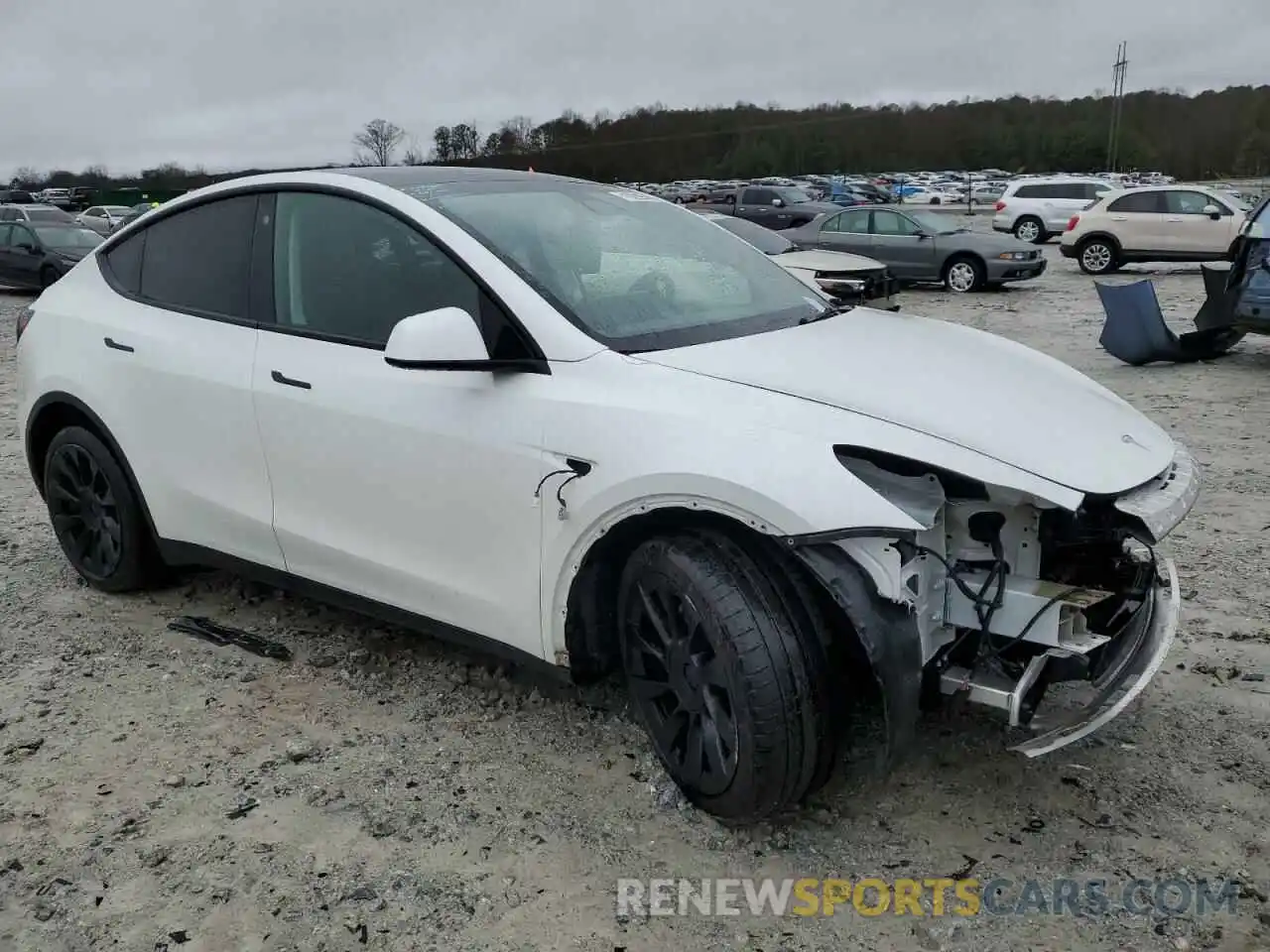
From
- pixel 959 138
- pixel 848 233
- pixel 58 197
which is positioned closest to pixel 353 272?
pixel 848 233

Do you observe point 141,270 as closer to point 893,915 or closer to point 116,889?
point 116,889

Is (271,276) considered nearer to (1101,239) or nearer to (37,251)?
(37,251)

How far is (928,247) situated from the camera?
57.4ft

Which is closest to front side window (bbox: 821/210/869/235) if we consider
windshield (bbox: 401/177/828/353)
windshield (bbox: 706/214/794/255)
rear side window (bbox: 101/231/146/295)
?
windshield (bbox: 706/214/794/255)

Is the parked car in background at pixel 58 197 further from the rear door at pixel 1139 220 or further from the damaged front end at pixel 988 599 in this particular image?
the damaged front end at pixel 988 599

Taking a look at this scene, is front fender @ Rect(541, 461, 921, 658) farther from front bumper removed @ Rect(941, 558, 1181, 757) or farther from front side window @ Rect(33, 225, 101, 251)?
front side window @ Rect(33, 225, 101, 251)

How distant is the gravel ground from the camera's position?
2443 millimetres

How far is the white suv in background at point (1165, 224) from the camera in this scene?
61.3 feet

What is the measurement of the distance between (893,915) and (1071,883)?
446 millimetres

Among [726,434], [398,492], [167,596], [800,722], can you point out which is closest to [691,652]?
[800,722]

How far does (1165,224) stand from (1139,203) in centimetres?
56

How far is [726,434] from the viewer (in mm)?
2531

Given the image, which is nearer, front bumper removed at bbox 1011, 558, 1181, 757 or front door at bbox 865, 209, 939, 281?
front bumper removed at bbox 1011, 558, 1181, 757

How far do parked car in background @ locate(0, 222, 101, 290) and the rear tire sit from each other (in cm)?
1964
